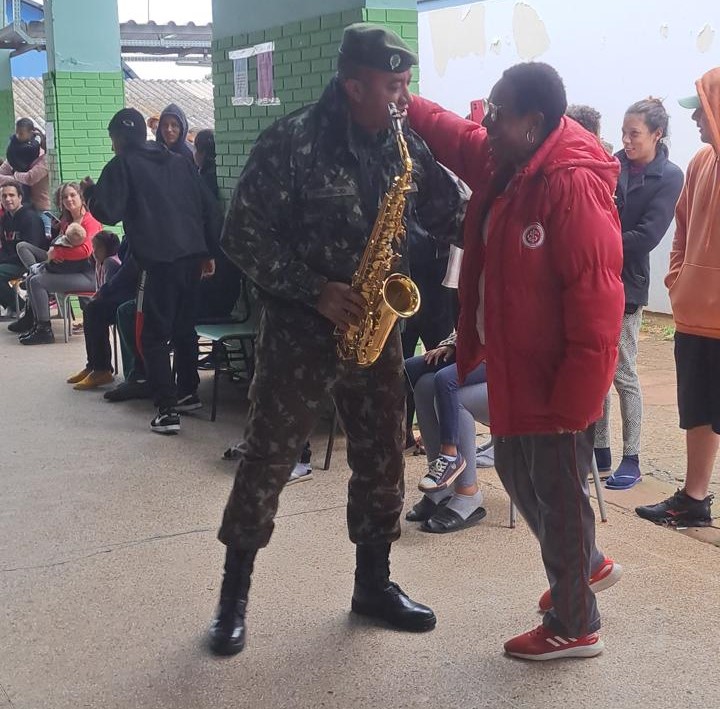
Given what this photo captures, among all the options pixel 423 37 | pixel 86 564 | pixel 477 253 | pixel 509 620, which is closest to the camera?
pixel 477 253

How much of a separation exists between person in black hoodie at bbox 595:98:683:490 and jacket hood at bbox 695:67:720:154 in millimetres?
716

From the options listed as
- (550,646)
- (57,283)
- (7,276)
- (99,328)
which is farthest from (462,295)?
(7,276)

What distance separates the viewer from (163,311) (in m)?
6.32

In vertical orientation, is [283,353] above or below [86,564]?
above

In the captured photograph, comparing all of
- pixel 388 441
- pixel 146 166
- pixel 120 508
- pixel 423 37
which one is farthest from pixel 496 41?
pixel 388 441

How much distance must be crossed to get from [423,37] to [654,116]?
25.1 ft

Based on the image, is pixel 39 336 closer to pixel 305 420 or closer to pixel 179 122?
pixel 179 122

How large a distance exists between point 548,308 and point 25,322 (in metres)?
7.67

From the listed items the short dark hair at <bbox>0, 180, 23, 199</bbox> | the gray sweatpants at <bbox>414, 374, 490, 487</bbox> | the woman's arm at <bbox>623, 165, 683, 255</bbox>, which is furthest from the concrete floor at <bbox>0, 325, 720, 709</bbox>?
the short dark hair at <bbox>0, 180, 23, 199</bbox>

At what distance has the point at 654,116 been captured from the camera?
16.1ft

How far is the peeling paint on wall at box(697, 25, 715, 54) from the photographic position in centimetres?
939

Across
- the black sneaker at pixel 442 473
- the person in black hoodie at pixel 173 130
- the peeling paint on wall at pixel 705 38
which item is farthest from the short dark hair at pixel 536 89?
the peeling paint on wall at pixel 705 38

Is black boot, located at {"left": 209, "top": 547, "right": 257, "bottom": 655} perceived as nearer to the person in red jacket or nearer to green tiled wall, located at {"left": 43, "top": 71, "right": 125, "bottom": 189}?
the person in red jacket

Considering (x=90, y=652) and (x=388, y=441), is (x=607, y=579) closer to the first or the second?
(x=388, y=441)
